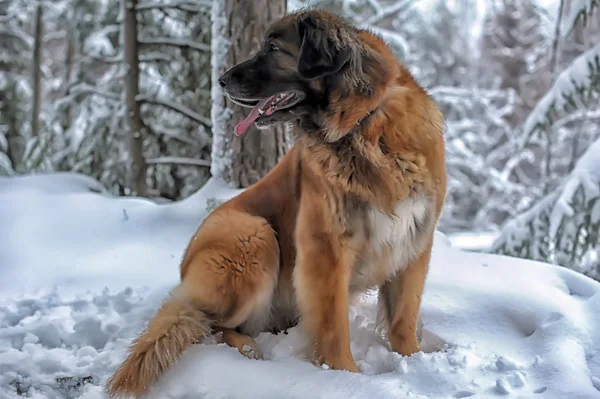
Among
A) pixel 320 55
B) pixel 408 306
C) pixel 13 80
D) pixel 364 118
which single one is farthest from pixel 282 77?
pixel 13 80

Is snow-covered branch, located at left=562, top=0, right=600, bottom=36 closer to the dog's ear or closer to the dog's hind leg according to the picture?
the dog's ear

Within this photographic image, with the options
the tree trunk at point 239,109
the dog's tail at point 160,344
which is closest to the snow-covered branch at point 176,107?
the tree trunk at point 239,109

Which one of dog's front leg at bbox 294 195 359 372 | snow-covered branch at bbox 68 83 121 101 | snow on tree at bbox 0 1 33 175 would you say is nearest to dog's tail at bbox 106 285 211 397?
dog's front leg at bbox 294 195 359 372

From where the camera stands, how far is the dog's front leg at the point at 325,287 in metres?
2.31

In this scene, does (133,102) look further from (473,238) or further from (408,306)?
(473,238)

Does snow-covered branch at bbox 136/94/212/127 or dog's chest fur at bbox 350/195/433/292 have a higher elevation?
snow-covered branch at bbox 136/94/212/127

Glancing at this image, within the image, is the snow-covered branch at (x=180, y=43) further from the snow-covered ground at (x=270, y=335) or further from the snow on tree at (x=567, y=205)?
the snow on tree at (x=567, y=205)

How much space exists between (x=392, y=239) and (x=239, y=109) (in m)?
2.42

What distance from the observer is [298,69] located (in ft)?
7.44

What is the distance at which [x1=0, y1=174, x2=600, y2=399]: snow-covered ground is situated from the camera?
2053 millimetres

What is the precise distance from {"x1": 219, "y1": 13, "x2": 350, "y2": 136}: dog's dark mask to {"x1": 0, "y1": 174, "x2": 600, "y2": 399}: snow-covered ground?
3.54 feet

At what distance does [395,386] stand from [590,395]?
69cm

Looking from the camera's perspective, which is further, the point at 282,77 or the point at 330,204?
the point at 282,77

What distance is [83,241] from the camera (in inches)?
166
